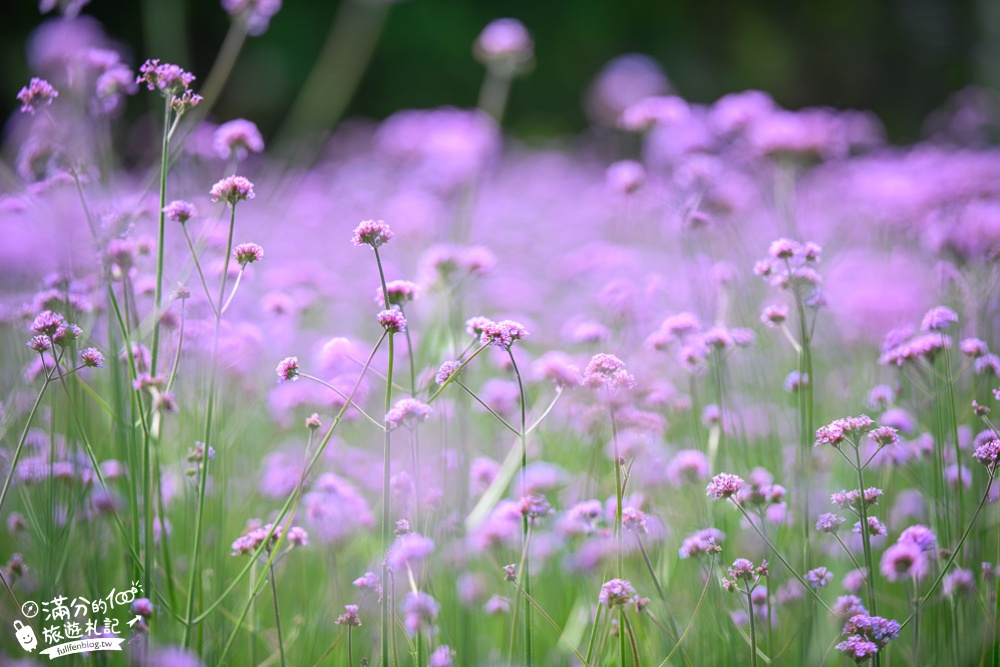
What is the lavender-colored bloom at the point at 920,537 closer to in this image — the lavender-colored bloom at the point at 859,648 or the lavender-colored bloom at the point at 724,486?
the lavender-colored bloom at the point at 859,648

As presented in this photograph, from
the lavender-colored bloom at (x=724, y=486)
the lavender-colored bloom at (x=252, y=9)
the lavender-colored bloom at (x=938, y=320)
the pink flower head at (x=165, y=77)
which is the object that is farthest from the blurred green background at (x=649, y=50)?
the lavender-colored bloom at (x=724, y=486)

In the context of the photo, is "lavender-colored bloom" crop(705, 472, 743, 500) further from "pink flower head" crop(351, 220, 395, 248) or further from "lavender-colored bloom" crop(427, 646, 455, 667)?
"pink flower head" crop(351, 220, 395, 248)

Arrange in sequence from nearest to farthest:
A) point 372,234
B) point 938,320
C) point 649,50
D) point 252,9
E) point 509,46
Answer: point 372,234 < point 938,320 < point 252,9 < point 509,46 < point 649,50

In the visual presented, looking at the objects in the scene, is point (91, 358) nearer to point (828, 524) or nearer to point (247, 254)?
point (247, 254)

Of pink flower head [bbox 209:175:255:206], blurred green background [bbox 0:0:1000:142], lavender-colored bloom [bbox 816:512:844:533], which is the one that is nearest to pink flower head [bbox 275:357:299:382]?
pink flower head [bbox 209:175:255:206]

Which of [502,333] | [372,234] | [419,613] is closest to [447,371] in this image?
[502,333]

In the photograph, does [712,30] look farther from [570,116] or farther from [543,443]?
[543,443]
